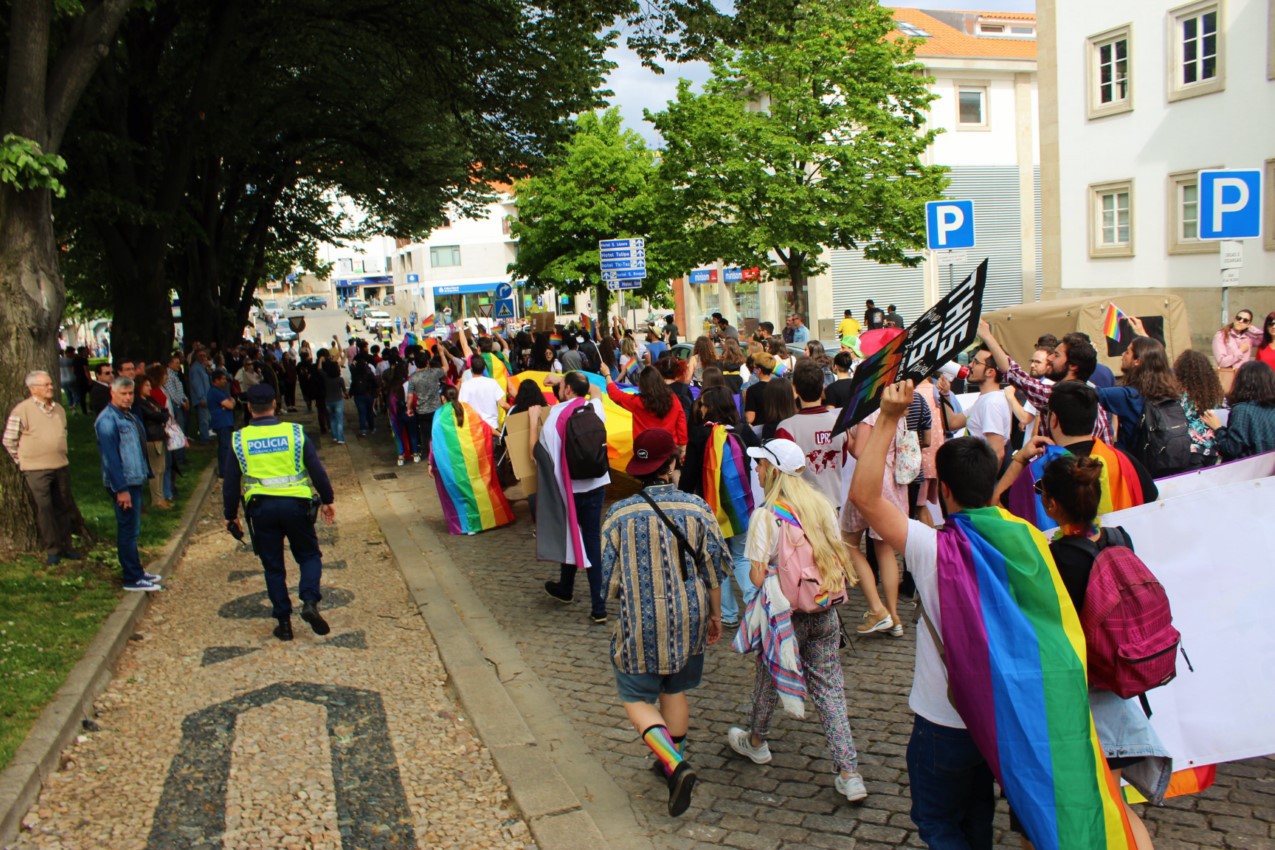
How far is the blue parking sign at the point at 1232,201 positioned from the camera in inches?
444

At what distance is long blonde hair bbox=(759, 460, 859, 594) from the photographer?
4844mm

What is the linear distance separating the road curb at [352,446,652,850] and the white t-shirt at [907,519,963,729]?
1703mm

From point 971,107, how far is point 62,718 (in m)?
40.1

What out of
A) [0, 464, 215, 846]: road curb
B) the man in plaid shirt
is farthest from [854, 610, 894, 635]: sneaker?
[0, 464, 215, 846]: road curb

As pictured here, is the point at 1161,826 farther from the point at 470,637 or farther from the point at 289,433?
the point at 289,433

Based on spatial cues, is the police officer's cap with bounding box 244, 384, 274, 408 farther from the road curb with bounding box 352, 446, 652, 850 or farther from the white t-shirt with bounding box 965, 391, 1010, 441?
the white t-shirt with bounding box 965, 391, 1010, 441

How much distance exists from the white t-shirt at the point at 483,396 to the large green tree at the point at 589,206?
2752 centimetres

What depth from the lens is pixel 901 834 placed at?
4629 mm

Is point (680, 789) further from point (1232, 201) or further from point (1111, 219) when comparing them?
point (1111, 219)

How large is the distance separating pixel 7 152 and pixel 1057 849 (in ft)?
28.5

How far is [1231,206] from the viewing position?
1133cm

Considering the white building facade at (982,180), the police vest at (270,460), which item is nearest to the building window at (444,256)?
the white building facade at (982,180)

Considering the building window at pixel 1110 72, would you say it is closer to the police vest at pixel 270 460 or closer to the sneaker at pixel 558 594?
the sneaker at pixel 558 594

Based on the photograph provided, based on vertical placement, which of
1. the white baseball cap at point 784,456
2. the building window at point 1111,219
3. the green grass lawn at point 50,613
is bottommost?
the green grass lawn at point 50,613
